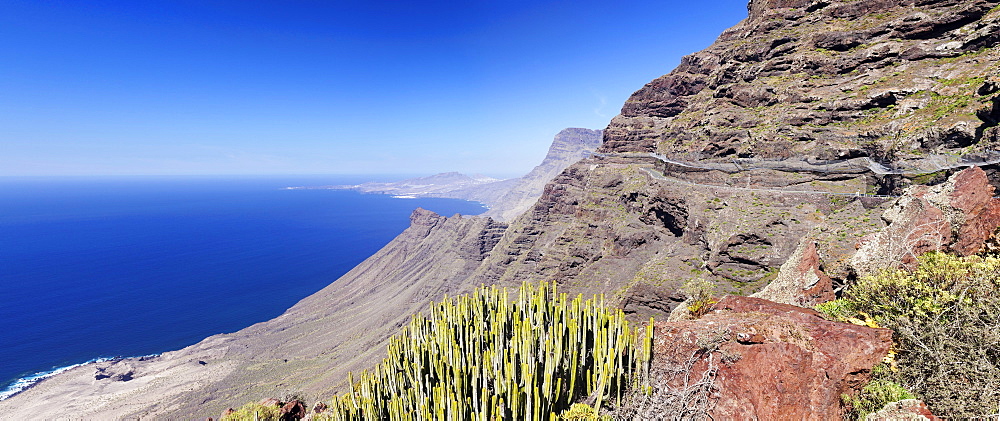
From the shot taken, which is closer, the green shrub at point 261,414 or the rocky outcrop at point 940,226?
the rocky outcrop at point 940,226

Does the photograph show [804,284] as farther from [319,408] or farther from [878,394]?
[319,408]

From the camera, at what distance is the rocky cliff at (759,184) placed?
23047mm

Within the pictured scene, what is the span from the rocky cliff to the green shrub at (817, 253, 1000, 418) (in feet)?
3.03

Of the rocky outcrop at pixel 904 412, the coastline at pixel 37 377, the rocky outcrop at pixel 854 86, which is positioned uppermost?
the rocky outcrop at pixel 854 86

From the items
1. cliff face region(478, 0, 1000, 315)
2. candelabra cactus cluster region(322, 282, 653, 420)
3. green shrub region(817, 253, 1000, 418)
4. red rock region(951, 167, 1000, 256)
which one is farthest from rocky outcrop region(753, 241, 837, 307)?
candelabra cactus cluster region(322, 282, 653, 420)

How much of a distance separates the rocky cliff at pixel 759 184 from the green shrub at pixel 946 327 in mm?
924

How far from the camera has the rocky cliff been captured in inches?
907

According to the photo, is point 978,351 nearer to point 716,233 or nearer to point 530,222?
point 716,233

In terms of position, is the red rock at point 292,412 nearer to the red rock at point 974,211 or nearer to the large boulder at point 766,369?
the large boulder at point 766,369

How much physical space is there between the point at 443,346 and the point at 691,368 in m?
8.41

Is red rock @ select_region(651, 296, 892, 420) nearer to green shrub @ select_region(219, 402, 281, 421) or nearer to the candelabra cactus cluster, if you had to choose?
the candelabra cactus cluster

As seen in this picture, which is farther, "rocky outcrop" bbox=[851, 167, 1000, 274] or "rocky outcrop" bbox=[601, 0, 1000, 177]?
"rocky outcrop" bbox=[601, 0, 1000, 177]

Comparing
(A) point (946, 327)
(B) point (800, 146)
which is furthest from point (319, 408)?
(B) point (800, 146)

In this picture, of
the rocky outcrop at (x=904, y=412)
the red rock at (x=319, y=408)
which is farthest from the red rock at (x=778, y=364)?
the red rock at (x=319, y=408)
